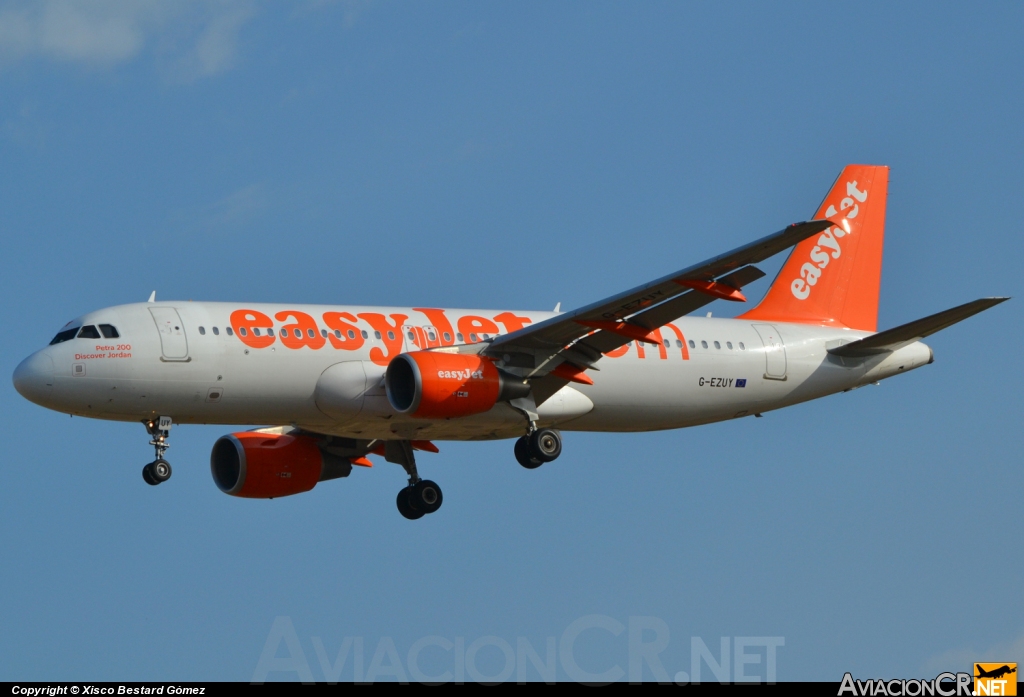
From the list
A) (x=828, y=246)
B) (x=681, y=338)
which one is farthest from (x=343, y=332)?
(x=828, y=246)

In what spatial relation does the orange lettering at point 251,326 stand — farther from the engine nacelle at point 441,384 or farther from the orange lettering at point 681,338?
the orange lettering at point 681,338

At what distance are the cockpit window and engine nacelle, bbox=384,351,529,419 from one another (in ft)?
24.6

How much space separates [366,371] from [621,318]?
254 inches

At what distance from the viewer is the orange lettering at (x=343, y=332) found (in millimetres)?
39625

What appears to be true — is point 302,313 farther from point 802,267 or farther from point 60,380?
point 802,267

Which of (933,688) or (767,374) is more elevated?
(767,374)

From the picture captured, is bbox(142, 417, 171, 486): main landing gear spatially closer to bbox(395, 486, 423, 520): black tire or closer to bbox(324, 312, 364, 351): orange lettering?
bbox(324, 312, 364, 351): orange lettering

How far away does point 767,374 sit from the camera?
45094 millimetres

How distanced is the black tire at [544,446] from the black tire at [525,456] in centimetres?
15

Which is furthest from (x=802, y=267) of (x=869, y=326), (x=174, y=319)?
(x=174, y=319)

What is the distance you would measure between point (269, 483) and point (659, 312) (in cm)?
1213

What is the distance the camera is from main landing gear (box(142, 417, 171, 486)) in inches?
1503

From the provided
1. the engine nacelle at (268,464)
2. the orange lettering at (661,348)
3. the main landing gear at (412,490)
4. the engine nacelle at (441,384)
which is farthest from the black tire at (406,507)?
the orange lettering at (661,348)

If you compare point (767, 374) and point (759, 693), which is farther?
point (767, 374)
